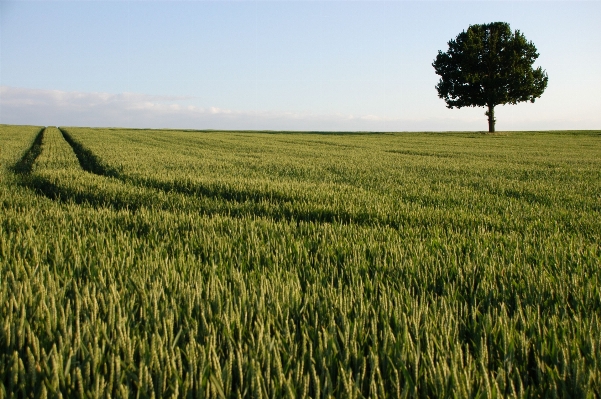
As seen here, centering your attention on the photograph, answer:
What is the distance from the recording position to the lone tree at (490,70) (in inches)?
1742

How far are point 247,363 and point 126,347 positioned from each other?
0.42m

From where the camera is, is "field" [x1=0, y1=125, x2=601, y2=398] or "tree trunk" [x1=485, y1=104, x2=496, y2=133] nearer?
"field" [x1=0, y1=125, x2=601, y2=398]

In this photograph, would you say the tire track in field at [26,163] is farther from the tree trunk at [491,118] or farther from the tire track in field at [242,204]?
the tree trunk at [491,118]

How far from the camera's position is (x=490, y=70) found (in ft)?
151

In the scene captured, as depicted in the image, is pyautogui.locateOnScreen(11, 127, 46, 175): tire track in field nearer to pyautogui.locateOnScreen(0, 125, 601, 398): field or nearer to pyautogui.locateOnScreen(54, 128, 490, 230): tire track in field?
pyautogui.locateOnScreen(54, 128, 490, 230): tire track in field

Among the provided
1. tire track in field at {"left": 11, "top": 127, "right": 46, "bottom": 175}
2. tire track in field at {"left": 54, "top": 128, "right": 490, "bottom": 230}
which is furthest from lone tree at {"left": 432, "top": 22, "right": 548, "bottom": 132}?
tire track in field at {"left": 54, "top": 128, "right": 490, "bottom": 230}

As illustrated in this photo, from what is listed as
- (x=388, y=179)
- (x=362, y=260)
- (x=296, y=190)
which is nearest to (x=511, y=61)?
(x=388, y=179)

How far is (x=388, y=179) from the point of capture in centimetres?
856

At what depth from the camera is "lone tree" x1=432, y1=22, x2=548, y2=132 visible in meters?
44.2

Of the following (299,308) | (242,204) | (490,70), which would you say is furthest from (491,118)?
(299,308)

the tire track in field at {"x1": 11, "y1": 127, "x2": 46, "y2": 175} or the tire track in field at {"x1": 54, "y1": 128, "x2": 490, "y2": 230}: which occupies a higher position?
the tire track in field at {"x1": 11, "y1": 127, "x2": 46, "y2": 175}

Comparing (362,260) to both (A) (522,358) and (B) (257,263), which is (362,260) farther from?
(A) (522,358)

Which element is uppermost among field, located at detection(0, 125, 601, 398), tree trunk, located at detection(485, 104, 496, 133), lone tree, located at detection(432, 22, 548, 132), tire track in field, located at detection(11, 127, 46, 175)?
lone tree, located at detection(432, 22, 548, 132)

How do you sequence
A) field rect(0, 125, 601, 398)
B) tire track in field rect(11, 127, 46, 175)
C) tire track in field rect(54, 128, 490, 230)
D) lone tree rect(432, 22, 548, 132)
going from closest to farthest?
1. field rect(0, 125, 601, 398)
2. tire track in field rect(54, 128, 490, 230)
3. tire track in field rect(11, 127, 46, 175)
4. lone tree rect(432, 22, 548, 132)
